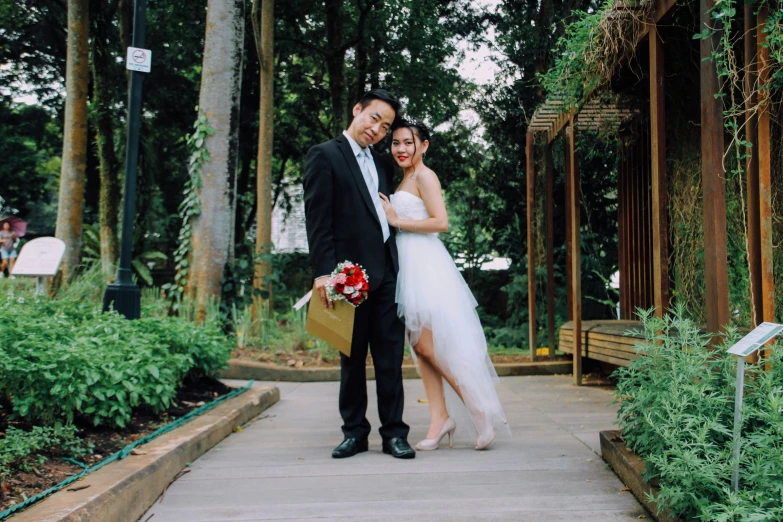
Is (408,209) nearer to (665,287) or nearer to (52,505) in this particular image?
(665,287)

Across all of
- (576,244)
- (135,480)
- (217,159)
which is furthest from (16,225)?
(135,480)

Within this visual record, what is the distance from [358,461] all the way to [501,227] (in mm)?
13288

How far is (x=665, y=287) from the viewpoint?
4707 millimetres

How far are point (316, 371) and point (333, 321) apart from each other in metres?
4.80

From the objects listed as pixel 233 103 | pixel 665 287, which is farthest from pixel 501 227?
pixel 665 287

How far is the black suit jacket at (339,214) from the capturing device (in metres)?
4.16

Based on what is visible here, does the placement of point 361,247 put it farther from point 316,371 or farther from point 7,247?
point 7,247

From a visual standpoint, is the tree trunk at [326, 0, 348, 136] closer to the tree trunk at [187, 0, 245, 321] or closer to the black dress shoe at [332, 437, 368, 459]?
the tree trunk at [187, 0, 245, 321]

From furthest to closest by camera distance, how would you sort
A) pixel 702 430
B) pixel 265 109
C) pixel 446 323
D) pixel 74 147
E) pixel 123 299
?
pixel 265 109
pixel 74 147
pixel 123 299
pixel 446 323
pixel 702 430

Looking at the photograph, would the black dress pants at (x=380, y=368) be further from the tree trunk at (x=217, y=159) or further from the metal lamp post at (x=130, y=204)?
the tree trunk at (x=217, y=159)

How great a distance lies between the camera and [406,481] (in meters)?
3.62

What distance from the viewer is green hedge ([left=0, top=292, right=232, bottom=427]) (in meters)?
3.47

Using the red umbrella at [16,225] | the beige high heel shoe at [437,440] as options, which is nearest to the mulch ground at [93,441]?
the beige high heel shoe at [437,440]

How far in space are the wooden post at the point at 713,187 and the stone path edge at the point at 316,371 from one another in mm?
5023
